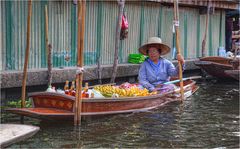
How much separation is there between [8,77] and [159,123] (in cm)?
386

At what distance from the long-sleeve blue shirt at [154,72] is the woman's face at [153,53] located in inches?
5.7

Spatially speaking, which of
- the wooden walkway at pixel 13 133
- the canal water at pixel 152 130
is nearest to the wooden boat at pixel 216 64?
the canal water at pixel 152 130

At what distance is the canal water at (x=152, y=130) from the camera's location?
7.81 metres

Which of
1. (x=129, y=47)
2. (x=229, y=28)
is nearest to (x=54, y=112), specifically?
(x=129, y=47)

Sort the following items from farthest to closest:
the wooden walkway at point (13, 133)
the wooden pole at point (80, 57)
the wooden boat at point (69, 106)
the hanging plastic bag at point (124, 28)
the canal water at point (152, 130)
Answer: the hanging plastic bag at point (124, 28) < the wooden boat at point (69, 106) < the wooden pole at point (80, 57) < the canal water at point (152, 130) < the wooden walkway at point (13, 133)

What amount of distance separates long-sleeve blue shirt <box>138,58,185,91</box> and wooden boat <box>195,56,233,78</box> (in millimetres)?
5936

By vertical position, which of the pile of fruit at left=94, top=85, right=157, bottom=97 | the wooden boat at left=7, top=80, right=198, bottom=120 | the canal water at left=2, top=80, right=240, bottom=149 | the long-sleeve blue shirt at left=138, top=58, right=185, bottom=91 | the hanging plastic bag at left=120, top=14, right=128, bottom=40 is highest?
the hanging plastic bag at left=120, top=14, right=128, bottom=40

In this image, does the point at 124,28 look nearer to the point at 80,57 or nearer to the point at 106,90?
the point at 106,90

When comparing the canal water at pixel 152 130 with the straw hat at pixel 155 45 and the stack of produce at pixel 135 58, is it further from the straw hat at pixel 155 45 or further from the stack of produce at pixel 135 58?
the stack of produce at pixel 135 58

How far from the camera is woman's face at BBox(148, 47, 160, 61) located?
11.1 m

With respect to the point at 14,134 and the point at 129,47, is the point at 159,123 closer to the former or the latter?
the point at 14,134

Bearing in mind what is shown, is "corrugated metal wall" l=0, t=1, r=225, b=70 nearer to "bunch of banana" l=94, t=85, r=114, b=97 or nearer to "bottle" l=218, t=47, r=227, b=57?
"bottle" l=218, t=47, r=227, b=57

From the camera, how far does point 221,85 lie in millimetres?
17312

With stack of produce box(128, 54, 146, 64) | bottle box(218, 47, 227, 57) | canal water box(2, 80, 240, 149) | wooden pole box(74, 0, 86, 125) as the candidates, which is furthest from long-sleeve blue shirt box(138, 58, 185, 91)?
bottle box(218, 47, 227, 57)
